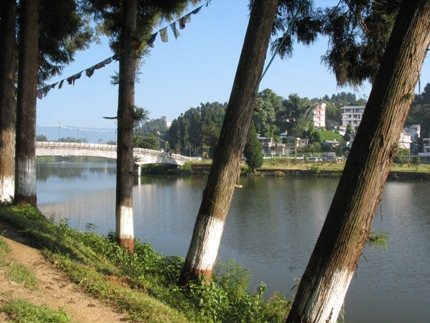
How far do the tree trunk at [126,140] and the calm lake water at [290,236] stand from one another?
2.79m

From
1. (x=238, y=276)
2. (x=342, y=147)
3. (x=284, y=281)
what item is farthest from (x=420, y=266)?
(x=342, y=147)

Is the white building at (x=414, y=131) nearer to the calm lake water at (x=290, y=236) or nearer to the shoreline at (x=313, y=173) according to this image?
the shoreline at (x=313, y=173)

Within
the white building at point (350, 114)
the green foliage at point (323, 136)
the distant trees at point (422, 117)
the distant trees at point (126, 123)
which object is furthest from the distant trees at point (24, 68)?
the white building at point (350, 114)

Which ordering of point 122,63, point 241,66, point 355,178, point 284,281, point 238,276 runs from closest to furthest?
point 355,178, point 241,66, point 238,276, point 122,63, point 284,281

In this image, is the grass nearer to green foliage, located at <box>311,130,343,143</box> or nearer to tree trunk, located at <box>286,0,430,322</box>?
tree trunk, located at <box>286,0,430,322</box>

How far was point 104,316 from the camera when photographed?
3.90 m

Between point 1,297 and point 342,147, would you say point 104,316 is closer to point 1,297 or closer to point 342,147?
point 1,297

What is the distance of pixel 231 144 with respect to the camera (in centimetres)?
504

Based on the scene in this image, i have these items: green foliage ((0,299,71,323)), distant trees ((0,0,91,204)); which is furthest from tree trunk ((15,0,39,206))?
green foliage ((0,299,71,323))

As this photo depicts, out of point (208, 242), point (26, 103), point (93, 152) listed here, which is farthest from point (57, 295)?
point (93, 152)

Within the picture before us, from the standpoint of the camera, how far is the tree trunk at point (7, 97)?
9602 millimetres

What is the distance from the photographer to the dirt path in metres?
3.85

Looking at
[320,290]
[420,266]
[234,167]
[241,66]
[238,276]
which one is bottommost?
[420,266]

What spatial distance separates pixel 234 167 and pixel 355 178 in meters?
2.16
